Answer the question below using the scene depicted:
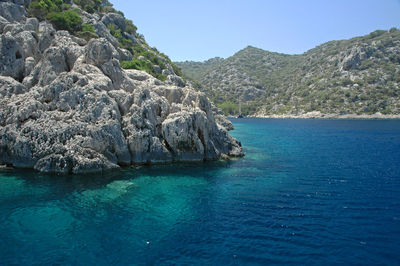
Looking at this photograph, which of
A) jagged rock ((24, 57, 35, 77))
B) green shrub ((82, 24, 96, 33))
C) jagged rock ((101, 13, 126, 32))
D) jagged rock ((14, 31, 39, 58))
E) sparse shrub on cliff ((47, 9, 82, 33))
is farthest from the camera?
jagged rock ((101, 13, 126, 32))

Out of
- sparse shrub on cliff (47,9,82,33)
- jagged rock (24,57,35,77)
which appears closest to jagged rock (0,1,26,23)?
sparse shrub on cliff (47,9,82,33)

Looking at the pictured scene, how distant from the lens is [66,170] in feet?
90.1

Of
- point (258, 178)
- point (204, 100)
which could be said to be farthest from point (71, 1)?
point (258, 178)

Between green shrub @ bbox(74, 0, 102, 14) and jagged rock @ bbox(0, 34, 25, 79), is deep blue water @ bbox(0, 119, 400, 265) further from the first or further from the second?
green shrub @ bbox(74, 0, 102, 14)

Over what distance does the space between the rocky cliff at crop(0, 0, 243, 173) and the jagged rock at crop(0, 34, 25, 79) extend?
0.12 metres

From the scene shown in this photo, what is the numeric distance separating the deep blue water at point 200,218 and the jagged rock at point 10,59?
58.2 feet

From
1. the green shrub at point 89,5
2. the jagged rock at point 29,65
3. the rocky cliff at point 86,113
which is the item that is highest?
the green shrub at point 89,5

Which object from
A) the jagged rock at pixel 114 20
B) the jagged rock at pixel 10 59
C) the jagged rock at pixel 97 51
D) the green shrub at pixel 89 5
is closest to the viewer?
the jagged rock at pixel 10 59

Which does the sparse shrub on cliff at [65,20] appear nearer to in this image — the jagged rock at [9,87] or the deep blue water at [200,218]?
the jagged rock at [9,87]

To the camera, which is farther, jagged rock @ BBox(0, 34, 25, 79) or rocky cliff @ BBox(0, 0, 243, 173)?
jagged rock @ BBox(0, 34, 25, 79)

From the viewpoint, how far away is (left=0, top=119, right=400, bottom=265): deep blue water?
1344cm

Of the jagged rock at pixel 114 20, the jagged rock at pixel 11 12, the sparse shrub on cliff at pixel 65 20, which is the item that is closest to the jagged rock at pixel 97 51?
the sparse shrub on cliff at pixel 65 20

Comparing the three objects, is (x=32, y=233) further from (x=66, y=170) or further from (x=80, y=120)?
(x=80, y=120)

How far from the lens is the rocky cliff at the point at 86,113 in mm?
29062
